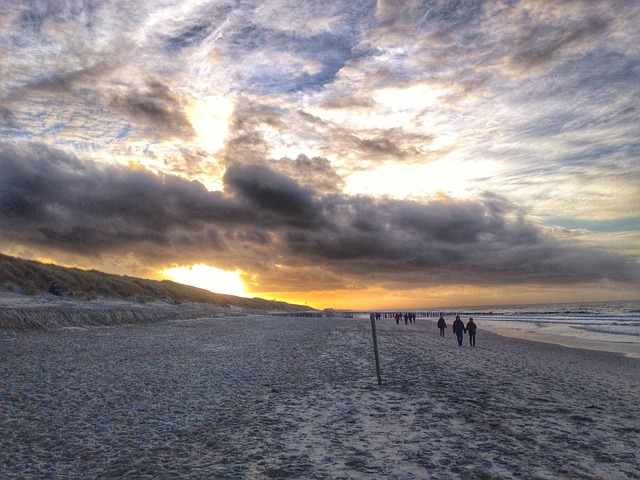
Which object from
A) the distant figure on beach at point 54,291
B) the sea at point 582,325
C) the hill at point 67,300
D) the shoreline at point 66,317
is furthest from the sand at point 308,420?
the sea at point 582,325

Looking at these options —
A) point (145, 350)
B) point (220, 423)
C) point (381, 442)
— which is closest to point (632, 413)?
point (381, 442)

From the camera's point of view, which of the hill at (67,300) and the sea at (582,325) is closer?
the hill at (67,300)

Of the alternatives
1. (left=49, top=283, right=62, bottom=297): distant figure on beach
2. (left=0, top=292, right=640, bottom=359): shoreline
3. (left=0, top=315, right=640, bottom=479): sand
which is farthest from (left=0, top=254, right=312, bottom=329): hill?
(left=0, top=315, right=640, bottom=479): sand

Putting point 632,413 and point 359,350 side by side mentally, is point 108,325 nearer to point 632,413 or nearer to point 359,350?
point 359,350

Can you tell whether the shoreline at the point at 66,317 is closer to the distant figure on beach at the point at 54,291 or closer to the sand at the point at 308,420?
the distant figure on beach at the point at 54,291

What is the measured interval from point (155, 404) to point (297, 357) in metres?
11.1

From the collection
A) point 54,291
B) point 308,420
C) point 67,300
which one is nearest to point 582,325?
point 308,420

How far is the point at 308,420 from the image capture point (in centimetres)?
989

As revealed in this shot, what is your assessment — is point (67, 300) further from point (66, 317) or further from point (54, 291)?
point (66, 317)

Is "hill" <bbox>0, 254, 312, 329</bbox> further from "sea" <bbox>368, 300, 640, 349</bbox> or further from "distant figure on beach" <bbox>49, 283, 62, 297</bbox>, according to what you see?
"sea" <bbox>368, 300, 640, 349</bbox>

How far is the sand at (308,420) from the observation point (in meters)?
7.11

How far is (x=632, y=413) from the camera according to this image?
11.0m

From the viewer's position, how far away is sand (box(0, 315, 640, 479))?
23.3 feet

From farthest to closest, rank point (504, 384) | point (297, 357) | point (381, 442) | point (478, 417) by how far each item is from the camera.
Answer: point (297, 357) < point (504, 384) < point (478, 417) < point (381, 442)
